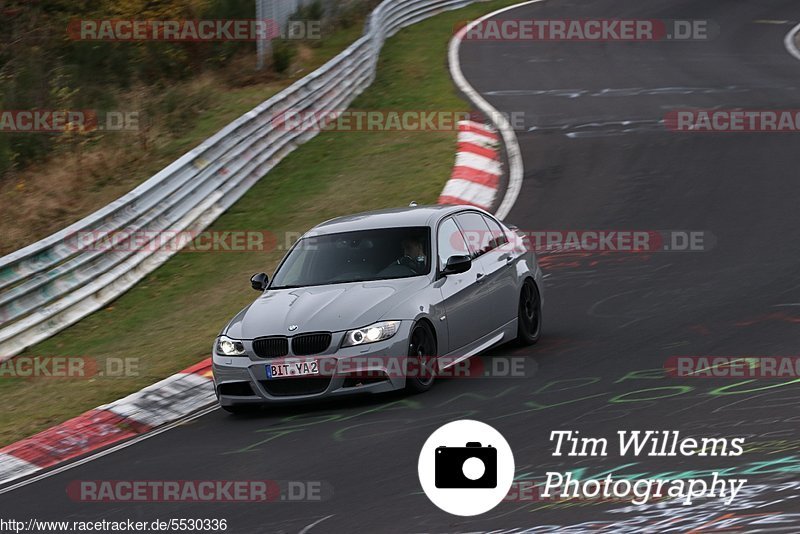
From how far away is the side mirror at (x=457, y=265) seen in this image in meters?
10.4

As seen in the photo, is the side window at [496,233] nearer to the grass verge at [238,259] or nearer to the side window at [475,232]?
the side window at [475,232]

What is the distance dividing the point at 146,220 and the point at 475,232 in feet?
20.2

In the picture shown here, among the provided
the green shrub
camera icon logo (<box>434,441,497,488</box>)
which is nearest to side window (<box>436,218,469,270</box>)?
camera icon logo (<box>434,441,497,488</box>)

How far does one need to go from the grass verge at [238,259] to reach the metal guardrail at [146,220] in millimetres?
215

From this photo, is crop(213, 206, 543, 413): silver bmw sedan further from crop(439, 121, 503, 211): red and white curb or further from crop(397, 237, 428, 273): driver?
crop(439, 121, 503, 211): red and white curb

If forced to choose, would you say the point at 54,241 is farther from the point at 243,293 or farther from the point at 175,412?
→ the point at 175,412

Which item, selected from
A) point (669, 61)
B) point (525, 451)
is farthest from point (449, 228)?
point (669, 61)

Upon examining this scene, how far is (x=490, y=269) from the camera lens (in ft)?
36.2

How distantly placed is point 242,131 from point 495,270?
29.5 feet

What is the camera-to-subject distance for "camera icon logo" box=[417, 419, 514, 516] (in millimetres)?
6922

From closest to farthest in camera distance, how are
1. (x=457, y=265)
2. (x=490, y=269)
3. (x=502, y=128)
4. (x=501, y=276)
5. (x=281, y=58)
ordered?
(x=457, y=265) → (x=490, y=269) → (x=501, y=276) → (x=502, y=128) → (x=281, y=58)

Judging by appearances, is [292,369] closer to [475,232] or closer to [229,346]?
[229,346]

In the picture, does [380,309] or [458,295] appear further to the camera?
[458,295]

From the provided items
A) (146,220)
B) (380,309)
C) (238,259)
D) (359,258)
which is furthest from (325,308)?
(146,220)
